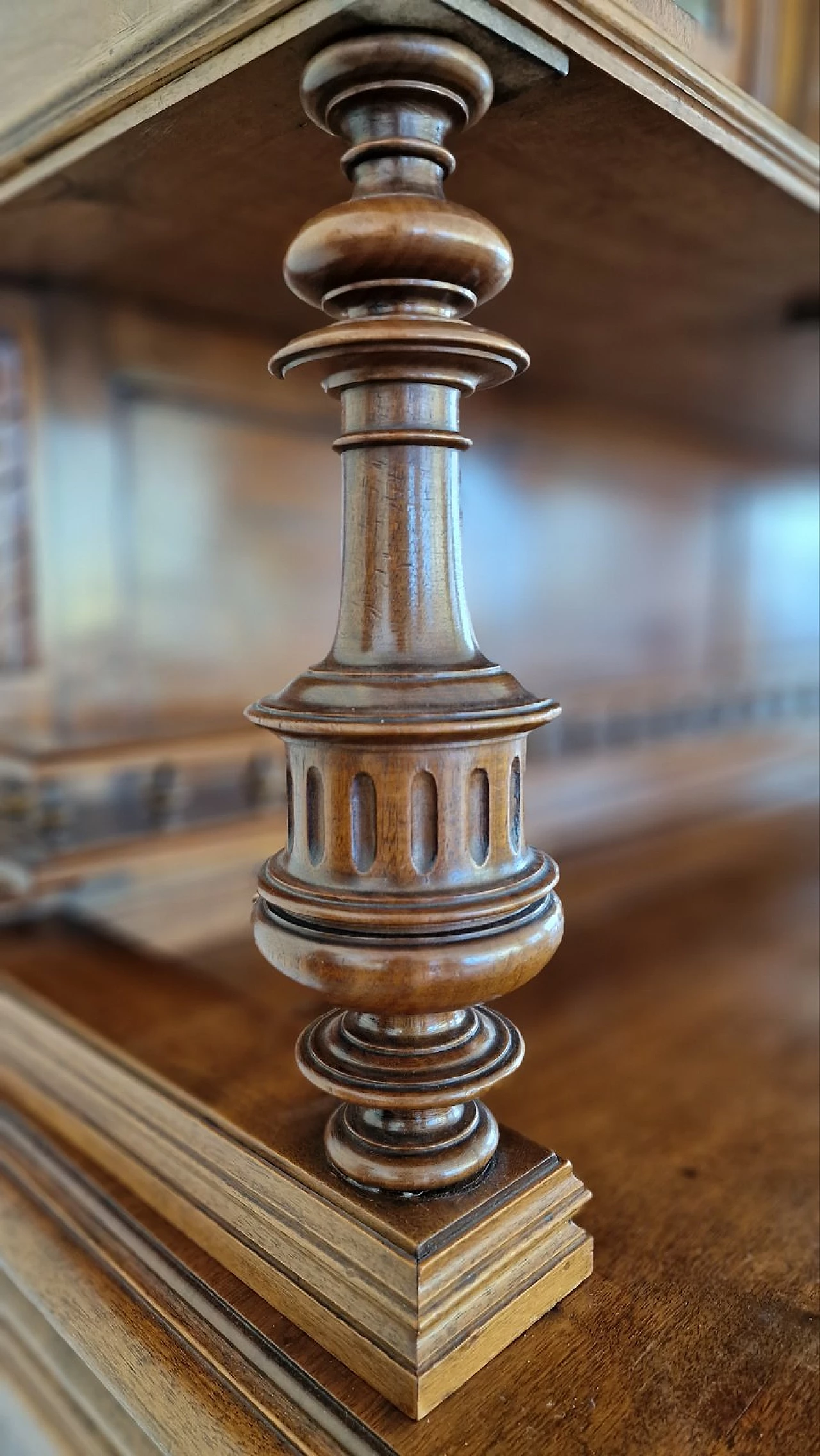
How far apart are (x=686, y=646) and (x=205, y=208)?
2044mm

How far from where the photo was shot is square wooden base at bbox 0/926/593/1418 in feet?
1.86

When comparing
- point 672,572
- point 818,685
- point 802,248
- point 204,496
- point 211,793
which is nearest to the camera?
point 802,248

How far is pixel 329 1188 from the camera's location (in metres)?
0.62

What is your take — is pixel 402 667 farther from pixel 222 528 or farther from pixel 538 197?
pixel 222 528

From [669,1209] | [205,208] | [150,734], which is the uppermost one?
[205,208]

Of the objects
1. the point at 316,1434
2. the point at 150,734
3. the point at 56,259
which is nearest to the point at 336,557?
the point at 150,734

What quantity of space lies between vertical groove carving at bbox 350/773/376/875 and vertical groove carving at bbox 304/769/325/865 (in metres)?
0.02

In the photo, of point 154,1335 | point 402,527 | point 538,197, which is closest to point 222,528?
point 538,197

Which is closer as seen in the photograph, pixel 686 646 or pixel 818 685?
pixel 686 646

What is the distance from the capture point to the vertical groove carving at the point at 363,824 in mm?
550

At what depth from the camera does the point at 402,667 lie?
1.85 ft

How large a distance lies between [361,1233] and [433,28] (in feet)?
2.24

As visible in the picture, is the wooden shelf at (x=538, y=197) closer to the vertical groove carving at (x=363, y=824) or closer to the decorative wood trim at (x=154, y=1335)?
the vertical groove carving at (x=363, y=824)

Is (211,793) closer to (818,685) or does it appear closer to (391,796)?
(391,796)
